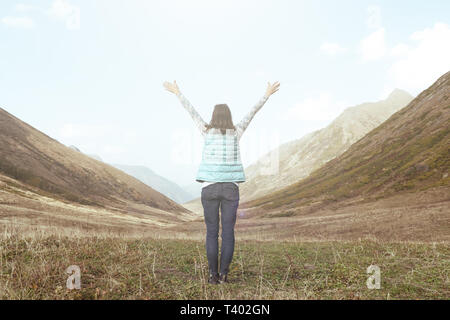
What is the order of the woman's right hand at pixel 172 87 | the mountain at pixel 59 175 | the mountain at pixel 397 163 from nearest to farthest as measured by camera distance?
the woman's right hand at pixel 172 87 < the mountain at pixel 397 163 < the mountain at pixel 59 175

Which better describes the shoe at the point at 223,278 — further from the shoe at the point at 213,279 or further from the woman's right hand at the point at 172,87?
the woman's right hand at the point at 172,87

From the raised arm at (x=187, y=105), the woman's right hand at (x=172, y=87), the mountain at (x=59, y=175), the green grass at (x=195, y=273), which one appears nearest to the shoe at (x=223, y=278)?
the green grass at (x=195, y=273)

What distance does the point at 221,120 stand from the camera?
20.0 feet

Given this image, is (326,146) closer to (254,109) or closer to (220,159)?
(254,109)

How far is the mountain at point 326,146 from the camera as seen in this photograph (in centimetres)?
13025

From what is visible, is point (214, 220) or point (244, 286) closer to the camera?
point (244, 286)

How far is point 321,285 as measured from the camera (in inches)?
219

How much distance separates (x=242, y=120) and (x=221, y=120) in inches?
21.4

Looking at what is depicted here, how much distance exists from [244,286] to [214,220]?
52.6 inches

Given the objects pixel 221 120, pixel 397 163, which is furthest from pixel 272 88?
pixel 397 163

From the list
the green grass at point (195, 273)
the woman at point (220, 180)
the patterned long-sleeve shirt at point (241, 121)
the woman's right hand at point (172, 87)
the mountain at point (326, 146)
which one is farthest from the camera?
the mountain at point (326, 146)

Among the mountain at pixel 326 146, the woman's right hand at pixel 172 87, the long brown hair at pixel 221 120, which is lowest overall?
the long brown hair at pixel 221 120
